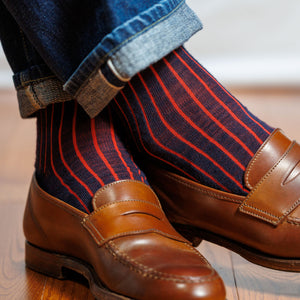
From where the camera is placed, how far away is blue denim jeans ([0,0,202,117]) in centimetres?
54

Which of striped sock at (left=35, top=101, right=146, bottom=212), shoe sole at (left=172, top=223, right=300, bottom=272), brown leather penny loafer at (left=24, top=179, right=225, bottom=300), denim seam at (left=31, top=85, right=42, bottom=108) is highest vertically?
denim seam at (left=31, top=85, right=42, bottom=108)

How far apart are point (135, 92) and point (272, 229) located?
258 millimetres

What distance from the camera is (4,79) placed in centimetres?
248

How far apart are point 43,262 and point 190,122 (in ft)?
0.97

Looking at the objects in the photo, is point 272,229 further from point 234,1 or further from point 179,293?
point 234,1

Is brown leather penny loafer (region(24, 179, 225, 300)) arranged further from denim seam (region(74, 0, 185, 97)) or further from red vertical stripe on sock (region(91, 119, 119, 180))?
denim seam (region(74, 0, 185, 97))

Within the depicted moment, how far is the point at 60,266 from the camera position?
68cm

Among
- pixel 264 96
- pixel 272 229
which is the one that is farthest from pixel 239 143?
pixel 264 96

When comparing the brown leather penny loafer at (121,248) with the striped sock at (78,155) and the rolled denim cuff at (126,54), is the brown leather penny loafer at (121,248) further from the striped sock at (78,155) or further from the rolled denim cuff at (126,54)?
the rolled denim cuff at (126,54)

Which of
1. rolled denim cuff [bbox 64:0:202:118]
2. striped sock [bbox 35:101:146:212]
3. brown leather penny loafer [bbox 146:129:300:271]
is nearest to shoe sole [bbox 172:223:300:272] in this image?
brown leather penny loafer [bbox 146:129:300:271]

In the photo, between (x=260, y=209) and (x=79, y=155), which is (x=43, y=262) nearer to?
(x=79, y=155)

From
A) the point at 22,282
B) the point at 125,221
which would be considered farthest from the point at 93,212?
the point at 22,282

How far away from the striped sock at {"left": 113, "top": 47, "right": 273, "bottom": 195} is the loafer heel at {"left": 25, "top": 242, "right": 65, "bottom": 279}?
21cm

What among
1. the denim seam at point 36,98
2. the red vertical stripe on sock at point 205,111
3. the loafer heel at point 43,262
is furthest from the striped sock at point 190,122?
the loafer heel at point 43,262
